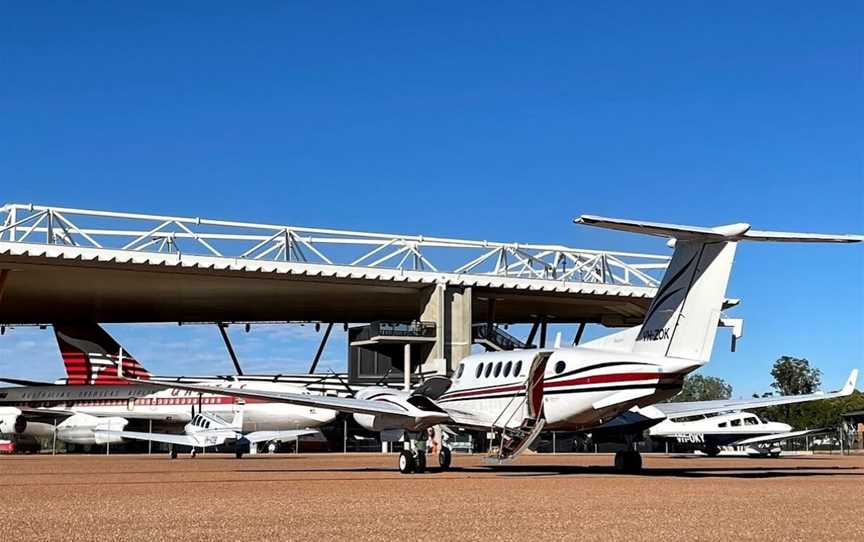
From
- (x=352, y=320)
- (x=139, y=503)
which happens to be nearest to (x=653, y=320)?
(x=139, y=503)

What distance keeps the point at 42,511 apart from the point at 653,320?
543 inches

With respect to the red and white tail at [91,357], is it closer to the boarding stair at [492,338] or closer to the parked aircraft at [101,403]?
the parked aircraft at [101,403]

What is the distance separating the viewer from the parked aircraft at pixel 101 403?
2377 inches

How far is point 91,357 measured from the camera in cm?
7656

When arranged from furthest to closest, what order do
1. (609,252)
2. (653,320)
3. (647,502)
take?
(609,252) → (653,320) → (647,502)

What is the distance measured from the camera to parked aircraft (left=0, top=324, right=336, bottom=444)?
60375 mm

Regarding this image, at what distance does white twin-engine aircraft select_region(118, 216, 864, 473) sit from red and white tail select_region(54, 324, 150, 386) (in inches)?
2040

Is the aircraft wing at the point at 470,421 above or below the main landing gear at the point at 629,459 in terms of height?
above

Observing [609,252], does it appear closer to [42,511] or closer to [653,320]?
[653,320]

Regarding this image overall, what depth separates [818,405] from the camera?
10550 cm

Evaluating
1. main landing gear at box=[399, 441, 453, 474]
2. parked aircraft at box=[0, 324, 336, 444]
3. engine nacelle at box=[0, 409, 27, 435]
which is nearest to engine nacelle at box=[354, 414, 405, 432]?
main landing gear at box=[399, 441, 453, 474]

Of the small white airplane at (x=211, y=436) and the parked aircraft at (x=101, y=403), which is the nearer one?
the small white airplane at (x=211, y=436)

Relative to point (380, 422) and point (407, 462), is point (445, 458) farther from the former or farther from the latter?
point (380, 422)

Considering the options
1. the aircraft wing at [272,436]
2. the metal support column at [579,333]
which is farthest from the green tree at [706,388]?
the aircraft wing at [272,436]
